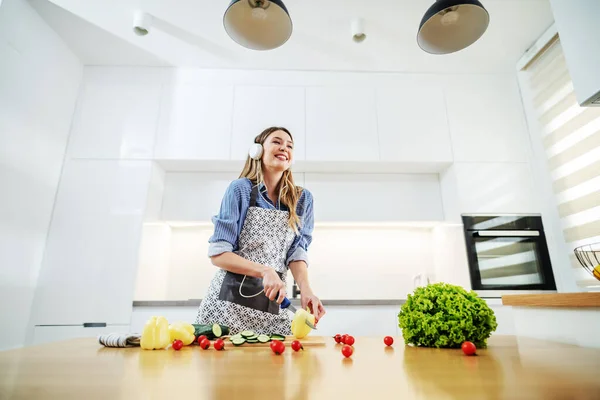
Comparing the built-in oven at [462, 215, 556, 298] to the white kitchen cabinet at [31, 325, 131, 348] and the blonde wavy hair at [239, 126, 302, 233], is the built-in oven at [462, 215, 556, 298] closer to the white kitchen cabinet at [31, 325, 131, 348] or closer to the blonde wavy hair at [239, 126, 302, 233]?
the blonde wavy hair at [239, 126, 302, 233]

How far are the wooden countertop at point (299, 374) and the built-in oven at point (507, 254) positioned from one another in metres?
1.79

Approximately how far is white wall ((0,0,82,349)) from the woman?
1491 millimetres

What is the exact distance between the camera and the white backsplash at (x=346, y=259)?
2.58m

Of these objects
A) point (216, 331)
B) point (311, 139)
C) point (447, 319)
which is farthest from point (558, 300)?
point (311, 139)

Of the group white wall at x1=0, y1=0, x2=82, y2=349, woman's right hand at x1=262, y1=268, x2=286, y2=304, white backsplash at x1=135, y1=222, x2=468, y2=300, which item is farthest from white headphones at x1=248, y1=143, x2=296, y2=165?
white wall at x1=0, y1=0, x2=82, y2=349

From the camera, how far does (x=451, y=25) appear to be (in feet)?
4.18

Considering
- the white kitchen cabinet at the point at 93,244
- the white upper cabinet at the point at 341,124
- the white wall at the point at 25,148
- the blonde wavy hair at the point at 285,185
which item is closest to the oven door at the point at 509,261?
the white upper cabinet at the point at 341,124

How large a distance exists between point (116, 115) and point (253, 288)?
6.64 ft

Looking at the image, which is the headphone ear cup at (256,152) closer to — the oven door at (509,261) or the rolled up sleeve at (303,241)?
the rolled up sleeve at (303,241)

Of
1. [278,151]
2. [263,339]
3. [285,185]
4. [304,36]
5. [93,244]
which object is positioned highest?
[304,36]

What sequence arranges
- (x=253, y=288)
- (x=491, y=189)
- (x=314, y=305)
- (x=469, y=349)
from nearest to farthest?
(x=469, y=349) < (x=314, y=305) < (x=253, y=288) < (x=491, y=189)

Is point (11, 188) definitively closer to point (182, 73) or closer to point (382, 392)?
point (182, 73)

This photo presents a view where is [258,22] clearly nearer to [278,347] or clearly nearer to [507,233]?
[278,347]

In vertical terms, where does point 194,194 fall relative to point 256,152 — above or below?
above
